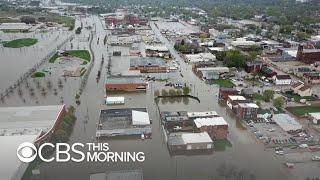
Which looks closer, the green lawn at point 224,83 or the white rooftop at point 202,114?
the white rooftop at point 202,114

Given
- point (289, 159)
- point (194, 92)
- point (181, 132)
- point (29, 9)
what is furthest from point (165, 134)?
point (29, 9)

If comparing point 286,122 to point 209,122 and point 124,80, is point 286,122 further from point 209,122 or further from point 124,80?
point 124,80

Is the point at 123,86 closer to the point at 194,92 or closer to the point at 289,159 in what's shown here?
the point at 194,92

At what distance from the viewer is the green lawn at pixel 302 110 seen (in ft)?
27.4

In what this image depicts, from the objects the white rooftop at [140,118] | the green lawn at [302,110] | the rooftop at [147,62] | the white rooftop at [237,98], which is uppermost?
the rooftop at [147,62]

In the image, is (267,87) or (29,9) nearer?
(267,87)

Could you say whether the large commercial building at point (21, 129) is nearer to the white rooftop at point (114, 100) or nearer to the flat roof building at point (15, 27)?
the white rooftop at point (114, 100)

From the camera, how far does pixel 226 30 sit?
20672 millimetres

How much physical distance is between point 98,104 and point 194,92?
2.77 meters

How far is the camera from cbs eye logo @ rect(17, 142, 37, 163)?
570 centimetres

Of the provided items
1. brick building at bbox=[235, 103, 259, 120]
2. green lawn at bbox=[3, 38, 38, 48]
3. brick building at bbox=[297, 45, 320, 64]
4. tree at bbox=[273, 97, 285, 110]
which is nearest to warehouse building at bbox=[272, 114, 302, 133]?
brick building at bbox=[235, 103, 259, 120]

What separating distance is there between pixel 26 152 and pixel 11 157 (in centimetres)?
32

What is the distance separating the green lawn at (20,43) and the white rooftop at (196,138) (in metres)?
12.0

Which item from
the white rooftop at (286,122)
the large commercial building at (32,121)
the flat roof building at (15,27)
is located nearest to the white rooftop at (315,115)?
the white rooftop at (286,122)
